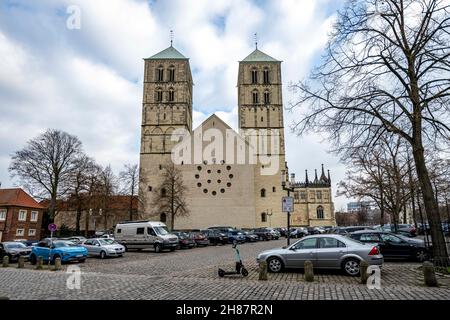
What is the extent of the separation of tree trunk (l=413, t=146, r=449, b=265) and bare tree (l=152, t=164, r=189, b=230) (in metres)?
39.2

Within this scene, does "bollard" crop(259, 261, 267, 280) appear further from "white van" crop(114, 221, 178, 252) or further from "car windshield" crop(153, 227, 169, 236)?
"car windshield" crop(153, 227, 169, 236)

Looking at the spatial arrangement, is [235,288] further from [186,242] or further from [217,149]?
[217,149]

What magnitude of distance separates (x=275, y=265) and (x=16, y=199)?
4191cm

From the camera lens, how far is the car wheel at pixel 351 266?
38.7 feet

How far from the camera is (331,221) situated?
8719cm

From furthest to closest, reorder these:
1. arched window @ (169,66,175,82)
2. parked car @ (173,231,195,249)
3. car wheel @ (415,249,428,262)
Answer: arched window @ (169,66,175,82)
parked car @ (173,231,195,249)
car wheel @ (415,249,428,262)

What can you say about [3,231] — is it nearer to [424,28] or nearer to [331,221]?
[424,28]

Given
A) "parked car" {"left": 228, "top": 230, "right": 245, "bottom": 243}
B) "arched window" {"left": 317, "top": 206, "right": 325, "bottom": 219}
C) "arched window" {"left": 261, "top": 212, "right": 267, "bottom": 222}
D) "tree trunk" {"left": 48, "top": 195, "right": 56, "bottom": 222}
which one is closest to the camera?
"parked car" {"left": 228, "top": 230, "right": 245, "bottom": 243}

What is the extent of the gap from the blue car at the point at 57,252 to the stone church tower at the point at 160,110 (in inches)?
1379

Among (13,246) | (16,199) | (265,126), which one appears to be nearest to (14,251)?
(13,246)

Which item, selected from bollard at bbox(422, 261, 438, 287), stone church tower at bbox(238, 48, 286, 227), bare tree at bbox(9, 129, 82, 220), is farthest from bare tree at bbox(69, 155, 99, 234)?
bollard at bbox(422, 261, 438, 287)

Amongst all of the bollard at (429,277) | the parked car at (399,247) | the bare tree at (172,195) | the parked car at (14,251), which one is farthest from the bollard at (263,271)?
the bare tree at (172,195)

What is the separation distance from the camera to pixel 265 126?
60.8 metres

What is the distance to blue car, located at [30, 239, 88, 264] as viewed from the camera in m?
19.7
